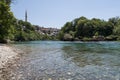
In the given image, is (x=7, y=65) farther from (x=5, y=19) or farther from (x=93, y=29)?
(x=93, y=29)

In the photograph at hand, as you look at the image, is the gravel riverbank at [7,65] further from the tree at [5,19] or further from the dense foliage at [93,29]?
the dense foliage at [93,29]

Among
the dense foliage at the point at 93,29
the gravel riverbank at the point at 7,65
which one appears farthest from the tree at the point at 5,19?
the dense foliage at the point at 93,29

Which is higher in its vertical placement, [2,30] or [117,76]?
[2,30]

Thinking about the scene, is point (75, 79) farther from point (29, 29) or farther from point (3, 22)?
point (29, 29)

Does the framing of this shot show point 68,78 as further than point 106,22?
No

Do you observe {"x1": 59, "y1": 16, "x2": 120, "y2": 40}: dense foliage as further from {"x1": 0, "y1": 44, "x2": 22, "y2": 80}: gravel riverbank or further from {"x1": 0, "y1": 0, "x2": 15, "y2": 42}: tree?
{"x1": 0, "y1": 44, "x2": 22, "y2": 80}: gravel riverbank

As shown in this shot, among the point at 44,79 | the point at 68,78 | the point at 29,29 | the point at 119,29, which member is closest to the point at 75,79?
the point at 68,78

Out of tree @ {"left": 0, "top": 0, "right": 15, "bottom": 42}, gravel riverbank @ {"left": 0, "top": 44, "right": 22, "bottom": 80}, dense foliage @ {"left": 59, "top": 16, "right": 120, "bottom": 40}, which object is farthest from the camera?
dense foliage @ {"left": 59, "top": 16, "right": 120, "bottom": 40}

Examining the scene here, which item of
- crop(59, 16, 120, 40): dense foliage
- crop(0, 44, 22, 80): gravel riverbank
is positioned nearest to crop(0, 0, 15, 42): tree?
crop(0, 44, 22, 80): gravel riverbank

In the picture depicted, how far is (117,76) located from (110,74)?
2.31 feet

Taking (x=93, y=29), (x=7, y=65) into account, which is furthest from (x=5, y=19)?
(x=93, y=29)

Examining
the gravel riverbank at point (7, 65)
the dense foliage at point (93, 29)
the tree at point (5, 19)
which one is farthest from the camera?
the dense foliage at point (93, 29)

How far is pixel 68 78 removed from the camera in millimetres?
A: 11484

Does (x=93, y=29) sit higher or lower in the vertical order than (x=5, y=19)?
higher
